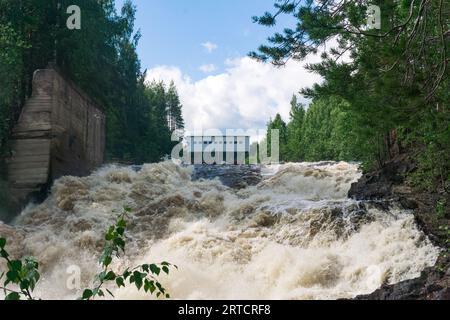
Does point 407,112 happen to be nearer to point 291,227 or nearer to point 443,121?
point 443,121

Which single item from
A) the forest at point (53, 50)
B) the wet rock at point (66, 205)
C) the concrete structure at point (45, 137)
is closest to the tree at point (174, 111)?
the forest at point (53, 50)

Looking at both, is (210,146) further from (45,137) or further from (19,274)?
(19,274)

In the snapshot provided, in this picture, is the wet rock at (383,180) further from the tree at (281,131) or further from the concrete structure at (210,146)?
the tree at (281,131)

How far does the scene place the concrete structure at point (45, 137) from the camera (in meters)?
15.8

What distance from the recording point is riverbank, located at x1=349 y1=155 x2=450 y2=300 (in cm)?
643

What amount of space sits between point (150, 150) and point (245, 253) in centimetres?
2724

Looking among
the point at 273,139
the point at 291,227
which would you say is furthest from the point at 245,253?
the point at 273,139

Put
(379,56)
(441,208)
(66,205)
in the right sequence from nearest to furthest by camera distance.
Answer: (379,56) < (441,208) < (66,205)

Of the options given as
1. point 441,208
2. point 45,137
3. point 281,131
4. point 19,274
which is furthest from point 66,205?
point 281,131

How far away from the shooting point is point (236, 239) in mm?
10961

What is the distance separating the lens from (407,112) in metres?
7.00

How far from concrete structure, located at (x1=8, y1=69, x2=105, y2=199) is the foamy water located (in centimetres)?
90

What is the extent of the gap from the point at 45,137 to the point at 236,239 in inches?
346

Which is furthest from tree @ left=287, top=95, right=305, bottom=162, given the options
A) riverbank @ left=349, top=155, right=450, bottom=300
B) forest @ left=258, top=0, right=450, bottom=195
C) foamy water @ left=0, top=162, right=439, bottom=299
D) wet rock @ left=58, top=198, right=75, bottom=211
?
forest @ left=258, top=0, right=450, bottom=195
